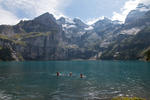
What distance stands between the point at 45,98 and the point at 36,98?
2246 mm

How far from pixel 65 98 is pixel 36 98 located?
733 centimetres

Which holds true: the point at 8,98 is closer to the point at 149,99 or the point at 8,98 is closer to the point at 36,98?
the point at 36,98

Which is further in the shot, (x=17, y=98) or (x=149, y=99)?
(x=17, y=98)

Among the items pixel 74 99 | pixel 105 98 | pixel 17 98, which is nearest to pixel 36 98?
pixel 17 98

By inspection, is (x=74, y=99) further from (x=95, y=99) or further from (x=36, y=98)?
(x=36, y=98)

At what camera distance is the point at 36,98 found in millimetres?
42938

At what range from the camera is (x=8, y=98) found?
43500 mm

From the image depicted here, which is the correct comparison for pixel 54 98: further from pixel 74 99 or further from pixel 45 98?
pixel 74 99

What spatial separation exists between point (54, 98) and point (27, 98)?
6.80 metres

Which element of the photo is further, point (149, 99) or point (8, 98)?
point (8, 98)

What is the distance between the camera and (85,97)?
145ft

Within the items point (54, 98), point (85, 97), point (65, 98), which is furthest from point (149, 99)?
point (54, 98)

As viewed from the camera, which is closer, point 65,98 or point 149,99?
point 149,99

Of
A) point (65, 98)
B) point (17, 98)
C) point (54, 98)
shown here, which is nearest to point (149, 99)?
point (65, 98)
